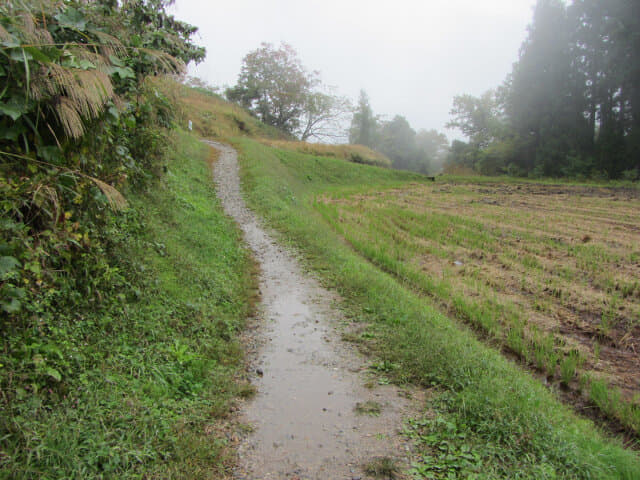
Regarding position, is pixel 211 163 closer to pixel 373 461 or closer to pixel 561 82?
pixel 373 461

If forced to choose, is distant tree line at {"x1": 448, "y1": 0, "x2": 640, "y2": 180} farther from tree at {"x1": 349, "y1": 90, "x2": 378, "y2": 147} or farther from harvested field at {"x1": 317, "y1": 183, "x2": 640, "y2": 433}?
tree at {"x1": 349, "y1": 90, "x2": 378, "y2": 147}

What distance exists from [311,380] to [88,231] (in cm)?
245

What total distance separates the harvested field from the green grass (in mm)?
3274

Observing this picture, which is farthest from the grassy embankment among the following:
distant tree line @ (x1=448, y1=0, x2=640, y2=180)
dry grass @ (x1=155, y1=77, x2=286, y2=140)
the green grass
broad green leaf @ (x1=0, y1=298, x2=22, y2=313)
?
distant tree line @ (x1=448, y1=0, x2=640, y2=180)

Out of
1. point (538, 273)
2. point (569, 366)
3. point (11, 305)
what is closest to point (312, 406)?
point (11, 305)

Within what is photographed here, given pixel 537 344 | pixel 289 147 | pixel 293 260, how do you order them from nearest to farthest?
pixel 537 344 < pixel 293 260 < pixel 289 147

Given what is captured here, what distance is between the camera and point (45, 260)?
3.04m

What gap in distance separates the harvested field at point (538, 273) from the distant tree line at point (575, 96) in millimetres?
14337

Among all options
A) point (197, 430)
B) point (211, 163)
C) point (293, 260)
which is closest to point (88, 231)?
point (197, 430)

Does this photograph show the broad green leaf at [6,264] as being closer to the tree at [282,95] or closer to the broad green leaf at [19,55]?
the broad green leaf at [19,55]

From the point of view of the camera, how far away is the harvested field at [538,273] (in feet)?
14.0

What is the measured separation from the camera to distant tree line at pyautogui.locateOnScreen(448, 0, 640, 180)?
25.8 metres

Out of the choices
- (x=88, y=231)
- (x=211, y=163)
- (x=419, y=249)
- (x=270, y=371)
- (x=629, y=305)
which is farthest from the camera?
(x=211, y=163)

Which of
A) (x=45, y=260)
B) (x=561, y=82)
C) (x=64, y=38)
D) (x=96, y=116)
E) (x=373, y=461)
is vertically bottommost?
(x=373, y=461)
